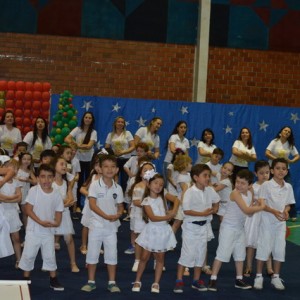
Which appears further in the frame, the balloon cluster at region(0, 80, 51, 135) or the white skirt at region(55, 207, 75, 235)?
the balloon cluster at region(0, 80, 51, 135)

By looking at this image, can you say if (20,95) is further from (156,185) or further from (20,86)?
(156,185)

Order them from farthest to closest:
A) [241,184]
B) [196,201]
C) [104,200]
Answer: [241,184]
[196,201]
[104,200]

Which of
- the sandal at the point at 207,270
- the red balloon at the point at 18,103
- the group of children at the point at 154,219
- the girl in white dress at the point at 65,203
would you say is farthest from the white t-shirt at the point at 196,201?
the red balloon at the point at 18,103

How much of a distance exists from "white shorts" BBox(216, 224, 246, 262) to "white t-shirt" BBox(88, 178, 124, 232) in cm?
119

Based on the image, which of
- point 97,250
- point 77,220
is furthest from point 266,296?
point 77,220

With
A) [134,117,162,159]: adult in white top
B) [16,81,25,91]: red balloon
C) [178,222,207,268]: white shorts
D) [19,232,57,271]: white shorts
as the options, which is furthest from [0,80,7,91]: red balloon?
[178,222,207,268]: white shorts

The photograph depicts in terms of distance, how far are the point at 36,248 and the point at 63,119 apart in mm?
5104

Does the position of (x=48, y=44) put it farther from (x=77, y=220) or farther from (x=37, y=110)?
(x=77, y=220)

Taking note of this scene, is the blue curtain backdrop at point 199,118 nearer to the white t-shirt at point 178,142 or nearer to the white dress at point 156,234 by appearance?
A: the white t-shirt at point 178,142

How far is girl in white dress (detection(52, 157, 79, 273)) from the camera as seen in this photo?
8453 millimetres

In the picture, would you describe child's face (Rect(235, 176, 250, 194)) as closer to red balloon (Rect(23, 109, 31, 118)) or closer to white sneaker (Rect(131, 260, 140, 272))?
white sneaker (Rect(131, 260, 140, 272))

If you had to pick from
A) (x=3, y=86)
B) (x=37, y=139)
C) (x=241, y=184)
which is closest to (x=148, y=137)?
(x=37, y=139)

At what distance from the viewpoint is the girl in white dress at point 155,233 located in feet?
25.5

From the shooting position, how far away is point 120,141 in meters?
12.6
